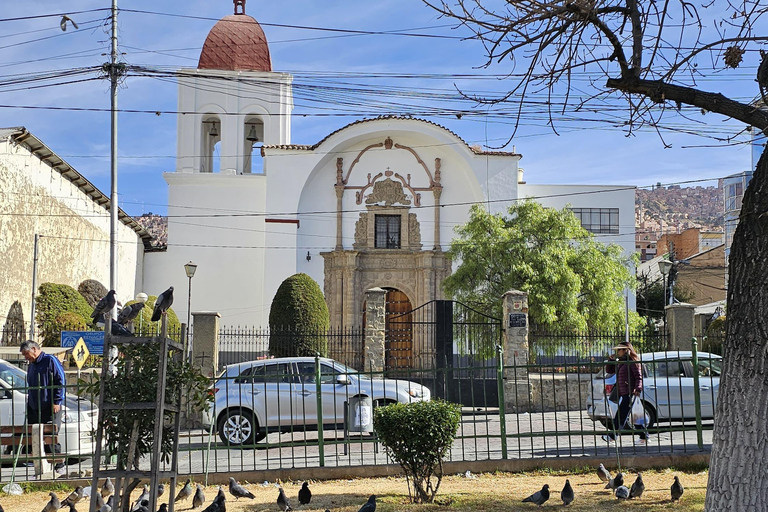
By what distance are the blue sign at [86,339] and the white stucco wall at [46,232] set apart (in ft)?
25.4

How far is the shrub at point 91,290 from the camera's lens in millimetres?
27938

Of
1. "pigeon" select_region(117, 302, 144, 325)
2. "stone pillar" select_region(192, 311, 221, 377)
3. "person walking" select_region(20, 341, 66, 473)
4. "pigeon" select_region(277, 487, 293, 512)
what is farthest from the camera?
"stone pillar" select_region(192, 311, 221, 377)

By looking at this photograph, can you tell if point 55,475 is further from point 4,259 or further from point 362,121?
point 362,121

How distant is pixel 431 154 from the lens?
32500 mm

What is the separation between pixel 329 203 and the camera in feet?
106

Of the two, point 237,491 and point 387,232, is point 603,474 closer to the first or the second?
point 237,491

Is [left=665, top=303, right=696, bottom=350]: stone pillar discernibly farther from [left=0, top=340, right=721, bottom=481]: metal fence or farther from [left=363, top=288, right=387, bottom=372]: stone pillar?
[left=363, top=288, right=387, bottom=372]: stone pillar

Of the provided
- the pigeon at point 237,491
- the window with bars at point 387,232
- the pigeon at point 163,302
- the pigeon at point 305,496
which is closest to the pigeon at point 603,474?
the pigeon at point 305,496

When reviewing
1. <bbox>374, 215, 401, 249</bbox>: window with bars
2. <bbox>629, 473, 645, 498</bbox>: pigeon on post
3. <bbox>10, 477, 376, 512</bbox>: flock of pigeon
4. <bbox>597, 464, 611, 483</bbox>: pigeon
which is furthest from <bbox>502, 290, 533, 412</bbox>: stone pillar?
<bbox>374, 215, 401, 249</bbox>: window with bars

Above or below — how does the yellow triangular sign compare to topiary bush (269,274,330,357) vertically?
below

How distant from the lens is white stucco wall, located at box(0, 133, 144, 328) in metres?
24.1

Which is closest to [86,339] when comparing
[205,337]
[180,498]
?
[205,337]

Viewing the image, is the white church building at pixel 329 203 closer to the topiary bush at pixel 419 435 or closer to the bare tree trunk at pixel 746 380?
the topiary bush at pixel 419 435

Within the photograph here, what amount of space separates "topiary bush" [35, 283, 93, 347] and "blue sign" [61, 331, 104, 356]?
6.77 m
